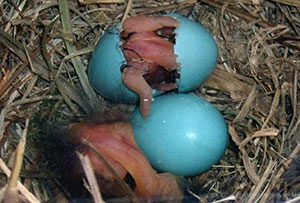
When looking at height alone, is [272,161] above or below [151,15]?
below

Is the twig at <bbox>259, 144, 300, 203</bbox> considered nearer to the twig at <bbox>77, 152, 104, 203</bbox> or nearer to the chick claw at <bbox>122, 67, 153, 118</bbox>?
the chick claw at <bbox>122, 67, 153, 118</bbox>

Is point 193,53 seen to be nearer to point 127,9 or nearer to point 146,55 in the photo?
point 146,55

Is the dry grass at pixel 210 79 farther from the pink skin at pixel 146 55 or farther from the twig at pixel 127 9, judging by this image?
the pink skin at pixel 146 55

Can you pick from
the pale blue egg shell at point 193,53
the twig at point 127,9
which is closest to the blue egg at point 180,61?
the pale blue egg shell at point 193,53

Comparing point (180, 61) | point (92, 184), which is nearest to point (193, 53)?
point (180, 61)

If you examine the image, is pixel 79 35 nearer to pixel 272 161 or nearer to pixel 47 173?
pixel 47 173

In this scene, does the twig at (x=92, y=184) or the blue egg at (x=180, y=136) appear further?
the blue egg at (x=180, y=136)

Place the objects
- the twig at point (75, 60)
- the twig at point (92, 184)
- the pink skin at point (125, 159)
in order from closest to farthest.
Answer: the twig at point (92, 184), the pink skin at point (125, 159), the twig at point (75, 60)

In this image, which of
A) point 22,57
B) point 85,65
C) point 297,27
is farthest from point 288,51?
point 22,57
